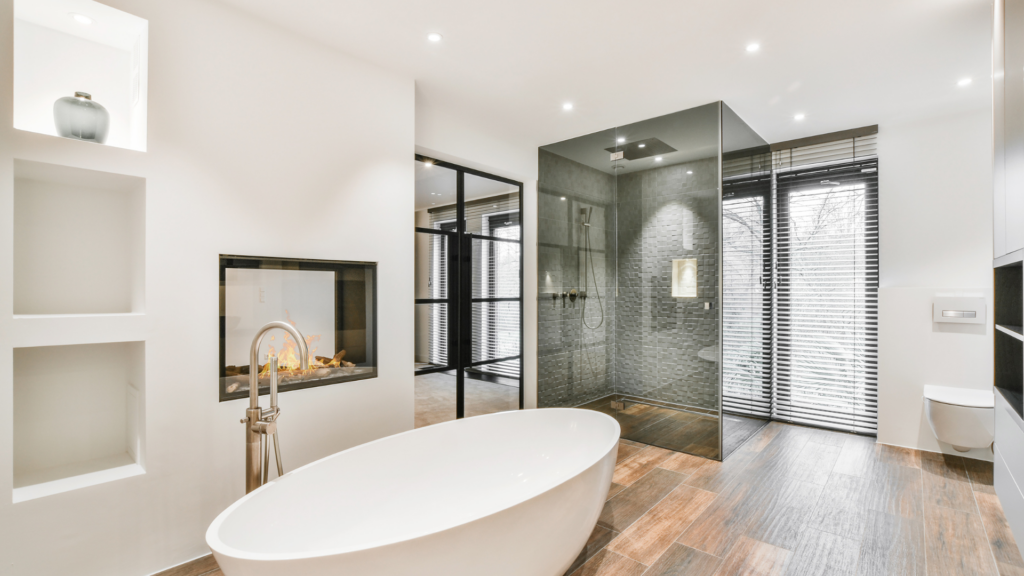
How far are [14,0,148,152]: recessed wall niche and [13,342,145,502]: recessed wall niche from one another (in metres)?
0.96

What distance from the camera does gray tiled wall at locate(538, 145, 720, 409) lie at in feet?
11.1

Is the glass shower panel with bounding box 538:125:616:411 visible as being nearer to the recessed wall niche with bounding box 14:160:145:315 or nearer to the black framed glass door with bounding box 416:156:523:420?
the black framed glass door with bounding box 416:156:523:420

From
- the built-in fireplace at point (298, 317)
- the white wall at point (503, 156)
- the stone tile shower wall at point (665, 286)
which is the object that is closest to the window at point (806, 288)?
the stone tile shower wall at point (665, 286)

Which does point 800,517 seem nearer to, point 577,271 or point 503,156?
point 577,271

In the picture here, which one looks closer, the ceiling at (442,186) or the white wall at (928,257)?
the white wall at (928,257)

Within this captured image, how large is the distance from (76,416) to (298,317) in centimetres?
98

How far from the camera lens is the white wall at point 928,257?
10.9ft

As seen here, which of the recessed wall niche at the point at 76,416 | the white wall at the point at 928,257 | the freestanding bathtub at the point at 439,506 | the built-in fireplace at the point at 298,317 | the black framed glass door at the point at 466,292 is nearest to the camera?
the freestanding bathtub at the point at 439,506

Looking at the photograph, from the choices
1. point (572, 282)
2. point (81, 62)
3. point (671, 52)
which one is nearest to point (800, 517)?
point (572, 282)

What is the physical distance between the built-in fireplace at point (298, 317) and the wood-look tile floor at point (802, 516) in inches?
65.3

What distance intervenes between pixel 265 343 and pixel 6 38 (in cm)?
150

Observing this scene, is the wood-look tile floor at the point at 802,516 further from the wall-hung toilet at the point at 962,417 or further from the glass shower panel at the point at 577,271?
the glass shower panel at the point at 577,271

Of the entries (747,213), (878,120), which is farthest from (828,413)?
(878,120)

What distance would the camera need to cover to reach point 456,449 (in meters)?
2.48
